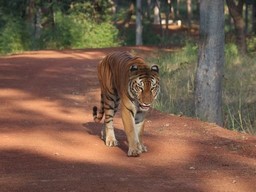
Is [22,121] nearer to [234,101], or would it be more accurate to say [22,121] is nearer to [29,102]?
[29,102]

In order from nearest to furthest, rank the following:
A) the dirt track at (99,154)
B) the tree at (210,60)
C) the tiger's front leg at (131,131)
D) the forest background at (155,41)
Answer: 1. the dirt track at (99,154)
2. the tiger's front leg at (131,131)
3. the tree at (210,60)
4. the forest background at (155,41)

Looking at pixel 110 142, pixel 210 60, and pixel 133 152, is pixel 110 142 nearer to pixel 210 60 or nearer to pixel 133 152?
pixel 133 152

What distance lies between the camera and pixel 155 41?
3950cm

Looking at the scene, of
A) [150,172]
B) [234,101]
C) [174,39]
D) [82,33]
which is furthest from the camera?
[174,39]

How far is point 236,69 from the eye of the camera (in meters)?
18.7

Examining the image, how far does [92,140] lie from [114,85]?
3.27 feet

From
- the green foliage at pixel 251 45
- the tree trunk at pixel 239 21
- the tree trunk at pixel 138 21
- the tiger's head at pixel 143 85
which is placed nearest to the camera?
the tiger's head at pixel 143 85

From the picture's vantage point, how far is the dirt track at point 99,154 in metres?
7.04

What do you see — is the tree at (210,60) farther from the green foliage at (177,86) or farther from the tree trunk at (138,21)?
the tree trunk at (138,21)

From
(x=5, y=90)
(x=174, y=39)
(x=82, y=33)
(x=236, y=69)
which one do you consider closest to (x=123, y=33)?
(x=174, y=39)

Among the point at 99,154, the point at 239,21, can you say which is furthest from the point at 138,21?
the point at 99,154

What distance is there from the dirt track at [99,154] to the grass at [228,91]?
61.0 inches

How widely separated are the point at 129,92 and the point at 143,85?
265 mm

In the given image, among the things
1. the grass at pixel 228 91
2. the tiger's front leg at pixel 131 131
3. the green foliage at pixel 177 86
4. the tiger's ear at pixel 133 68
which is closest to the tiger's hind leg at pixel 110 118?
the tiger's front leg at pixel 131 131
